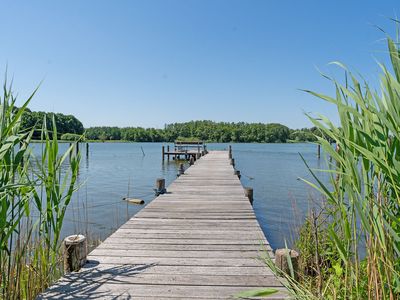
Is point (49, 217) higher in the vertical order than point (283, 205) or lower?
higher

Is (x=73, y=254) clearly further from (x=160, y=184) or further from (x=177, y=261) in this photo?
(x=160, y=184)

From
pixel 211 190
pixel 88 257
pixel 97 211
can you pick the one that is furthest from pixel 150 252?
pixel 97 211

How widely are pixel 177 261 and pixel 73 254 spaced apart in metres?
1.12

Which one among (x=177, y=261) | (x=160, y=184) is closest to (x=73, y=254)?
(x=177, y=261)

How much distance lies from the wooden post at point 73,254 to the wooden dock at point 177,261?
0.27ft

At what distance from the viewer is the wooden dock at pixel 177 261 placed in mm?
2553

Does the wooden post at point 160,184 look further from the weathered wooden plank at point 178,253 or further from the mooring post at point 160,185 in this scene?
the weathered wooden plank at point 178,253

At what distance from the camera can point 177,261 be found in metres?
3.20

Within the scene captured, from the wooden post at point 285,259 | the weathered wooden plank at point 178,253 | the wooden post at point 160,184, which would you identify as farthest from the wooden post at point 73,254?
the wooden post at point 160,184

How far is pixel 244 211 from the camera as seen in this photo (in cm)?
552

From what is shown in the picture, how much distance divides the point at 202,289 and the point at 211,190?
18.0 ft

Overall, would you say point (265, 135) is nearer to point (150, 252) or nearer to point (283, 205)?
point (283, 205)

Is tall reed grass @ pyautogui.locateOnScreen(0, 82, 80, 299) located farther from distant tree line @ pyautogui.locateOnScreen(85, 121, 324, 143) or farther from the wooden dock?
distant tree line @ pyautogui.locateOnScreen(85, 121, 324, 143)

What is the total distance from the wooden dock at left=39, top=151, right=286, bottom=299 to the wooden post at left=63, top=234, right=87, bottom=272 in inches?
3.2
